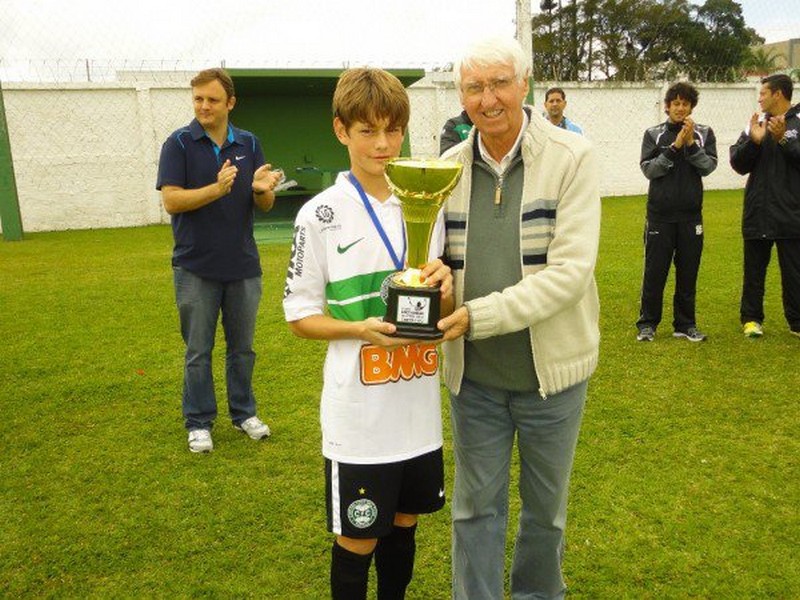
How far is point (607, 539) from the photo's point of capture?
116 inches

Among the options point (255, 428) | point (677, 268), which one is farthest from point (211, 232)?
point (677, 268)

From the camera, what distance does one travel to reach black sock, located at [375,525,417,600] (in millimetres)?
2232

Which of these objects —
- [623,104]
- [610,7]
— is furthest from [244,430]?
[610,7]

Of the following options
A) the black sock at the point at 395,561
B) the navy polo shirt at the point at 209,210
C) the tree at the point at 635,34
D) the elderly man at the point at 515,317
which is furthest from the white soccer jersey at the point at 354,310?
the tree at the point at 635,34

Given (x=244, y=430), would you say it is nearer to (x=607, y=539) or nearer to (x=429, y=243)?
(x=607, y=539)

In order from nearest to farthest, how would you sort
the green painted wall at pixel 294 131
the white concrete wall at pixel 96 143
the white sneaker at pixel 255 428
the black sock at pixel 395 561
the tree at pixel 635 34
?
the black sock at pixel 395 561, the white sneaker at pixel 255 428, the green painted wall at pixel 294 131, the white concrete wall at pixel 96 143, the tree at pixel 635 34

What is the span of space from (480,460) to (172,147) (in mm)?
2382

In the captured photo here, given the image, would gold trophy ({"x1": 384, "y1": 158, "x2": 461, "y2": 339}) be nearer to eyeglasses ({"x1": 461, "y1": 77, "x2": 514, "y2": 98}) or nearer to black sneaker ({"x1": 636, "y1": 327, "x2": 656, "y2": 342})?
eyeglasses ({"x1": 461, "y1": 77, "x2": 514, "y2": 98})

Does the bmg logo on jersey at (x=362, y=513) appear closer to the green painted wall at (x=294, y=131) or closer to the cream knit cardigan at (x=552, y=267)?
the cream knit cardigan at (x=552, y=267)

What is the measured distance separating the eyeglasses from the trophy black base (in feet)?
1.79

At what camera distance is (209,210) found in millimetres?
3760

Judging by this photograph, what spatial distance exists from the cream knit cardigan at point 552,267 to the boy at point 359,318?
0.65ft

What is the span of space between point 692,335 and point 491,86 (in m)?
4.41

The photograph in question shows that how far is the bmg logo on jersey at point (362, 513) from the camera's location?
6.66 feet
